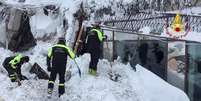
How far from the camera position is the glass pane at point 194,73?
51.8 ft

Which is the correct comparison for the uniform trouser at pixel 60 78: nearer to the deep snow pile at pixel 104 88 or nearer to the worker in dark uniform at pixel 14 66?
the deep snow pile at pixel 104 88

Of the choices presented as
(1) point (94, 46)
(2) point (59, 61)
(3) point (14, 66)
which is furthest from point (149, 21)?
(3) point (14, 66)

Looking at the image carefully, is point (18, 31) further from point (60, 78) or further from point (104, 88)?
point (104, 88)

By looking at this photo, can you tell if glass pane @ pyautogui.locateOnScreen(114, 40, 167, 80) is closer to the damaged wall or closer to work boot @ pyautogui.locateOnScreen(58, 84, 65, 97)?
work boot @ pyautogui.locateOnScreen(58, 84, 65, 97)

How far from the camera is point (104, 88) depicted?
58.1 ft

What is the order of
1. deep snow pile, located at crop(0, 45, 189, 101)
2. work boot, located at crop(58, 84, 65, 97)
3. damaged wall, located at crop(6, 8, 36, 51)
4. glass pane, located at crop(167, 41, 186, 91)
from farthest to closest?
damaged wall, located at crop(6, 8, 36, 51) → work boot, located at crop(58, 84, 65, 97) → deep snow pile, located at crop(0, 45, 189, 101) → glass pane, located at crop(167, 41, 186, 91)

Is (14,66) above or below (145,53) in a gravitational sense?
below

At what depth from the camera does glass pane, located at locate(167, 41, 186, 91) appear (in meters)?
16.2

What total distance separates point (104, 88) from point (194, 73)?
313 centimetres

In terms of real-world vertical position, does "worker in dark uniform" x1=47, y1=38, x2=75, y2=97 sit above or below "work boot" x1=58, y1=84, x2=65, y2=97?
above

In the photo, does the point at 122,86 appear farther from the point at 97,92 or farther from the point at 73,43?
the point at 73,43

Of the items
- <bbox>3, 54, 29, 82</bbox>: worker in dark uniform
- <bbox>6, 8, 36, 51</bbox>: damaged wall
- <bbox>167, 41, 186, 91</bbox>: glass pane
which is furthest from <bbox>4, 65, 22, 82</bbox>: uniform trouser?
<bbox>6, 8, 36, 51</bbox>: damaged wall

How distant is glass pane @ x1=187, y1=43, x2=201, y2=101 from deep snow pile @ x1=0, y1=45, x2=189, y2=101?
0.44 meters

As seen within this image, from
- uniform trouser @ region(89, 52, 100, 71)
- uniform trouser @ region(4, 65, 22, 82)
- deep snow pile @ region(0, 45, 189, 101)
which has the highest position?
uniform trouser @ region(89, 52, 100, 71)
